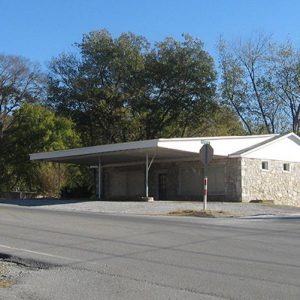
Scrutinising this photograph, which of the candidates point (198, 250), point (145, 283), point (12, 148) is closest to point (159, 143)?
point (198, 250)

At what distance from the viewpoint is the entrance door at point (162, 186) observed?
117 ft

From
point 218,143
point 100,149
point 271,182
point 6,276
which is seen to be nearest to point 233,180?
point 218,143

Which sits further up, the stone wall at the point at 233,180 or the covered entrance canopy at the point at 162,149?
the covered entrance canopy at the point at 162,149

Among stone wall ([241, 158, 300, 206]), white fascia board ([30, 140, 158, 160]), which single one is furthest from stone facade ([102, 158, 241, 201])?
white fascia board ([30, 140, 158, 160])

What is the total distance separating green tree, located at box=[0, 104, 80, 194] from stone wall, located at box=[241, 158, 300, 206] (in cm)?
1978

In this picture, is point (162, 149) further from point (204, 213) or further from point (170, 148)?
point (204, 213)

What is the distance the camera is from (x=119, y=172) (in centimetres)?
3950

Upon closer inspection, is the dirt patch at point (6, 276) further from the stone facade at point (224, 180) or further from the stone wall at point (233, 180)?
the stone facade at point (224, 180)

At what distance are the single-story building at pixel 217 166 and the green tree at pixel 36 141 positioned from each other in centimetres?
919

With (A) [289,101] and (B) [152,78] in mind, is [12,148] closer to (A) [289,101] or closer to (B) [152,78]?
(B) [152,78]

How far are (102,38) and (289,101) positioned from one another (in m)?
20.6

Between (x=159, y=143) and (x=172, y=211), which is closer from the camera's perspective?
(x=172, y=211)

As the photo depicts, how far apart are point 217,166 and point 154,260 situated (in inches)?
905

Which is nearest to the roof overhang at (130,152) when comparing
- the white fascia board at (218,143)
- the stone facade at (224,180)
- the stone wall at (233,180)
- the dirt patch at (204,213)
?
the white fascia board at (218,143)
